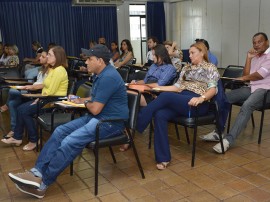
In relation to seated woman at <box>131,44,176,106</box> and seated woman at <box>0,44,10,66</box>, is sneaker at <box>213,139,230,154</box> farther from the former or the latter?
seated woman at <box>0,44,10,66</box>

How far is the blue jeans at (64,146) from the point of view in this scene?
2.22 m

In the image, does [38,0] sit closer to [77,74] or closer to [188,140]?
[77,74]

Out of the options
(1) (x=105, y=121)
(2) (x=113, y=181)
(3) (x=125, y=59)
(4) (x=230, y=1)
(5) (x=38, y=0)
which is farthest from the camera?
(5) (x=38, y=0)

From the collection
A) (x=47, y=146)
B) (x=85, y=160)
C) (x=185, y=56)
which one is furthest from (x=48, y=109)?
(x=185, y=56)

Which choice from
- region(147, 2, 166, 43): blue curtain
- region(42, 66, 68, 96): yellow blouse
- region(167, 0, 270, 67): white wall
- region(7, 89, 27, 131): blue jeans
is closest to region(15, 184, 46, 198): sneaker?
region(42, 66, 68, 96): yellow blouse

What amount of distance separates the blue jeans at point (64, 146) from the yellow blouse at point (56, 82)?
2.62ft

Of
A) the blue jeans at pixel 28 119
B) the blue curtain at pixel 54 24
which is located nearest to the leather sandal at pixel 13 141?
the blue jeans at pixel 28 119

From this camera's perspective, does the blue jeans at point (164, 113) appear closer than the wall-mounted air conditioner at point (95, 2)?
Yes

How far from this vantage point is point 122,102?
238 centimetres

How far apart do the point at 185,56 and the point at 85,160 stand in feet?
23.8

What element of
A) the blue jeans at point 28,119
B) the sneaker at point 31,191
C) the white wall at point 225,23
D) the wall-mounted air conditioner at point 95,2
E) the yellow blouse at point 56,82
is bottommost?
the sneaker at point 31,191

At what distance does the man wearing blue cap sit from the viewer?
2.23m

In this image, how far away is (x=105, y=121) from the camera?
7.41 feet

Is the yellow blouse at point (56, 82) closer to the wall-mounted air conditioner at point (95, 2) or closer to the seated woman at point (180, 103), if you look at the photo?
the seated woman at point (180, 103)
